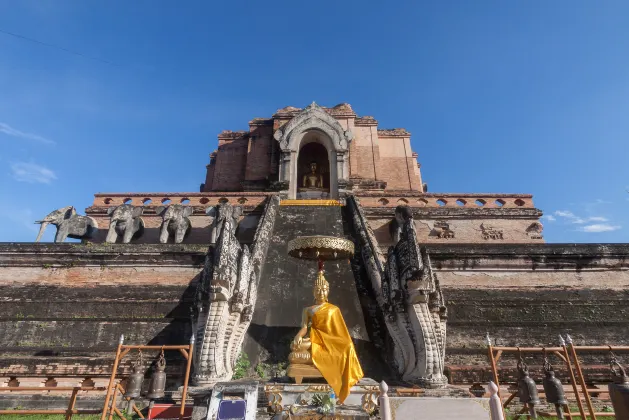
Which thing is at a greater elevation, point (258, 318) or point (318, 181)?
point (318, 181)

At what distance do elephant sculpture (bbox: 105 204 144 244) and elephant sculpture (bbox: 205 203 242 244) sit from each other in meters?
2.32

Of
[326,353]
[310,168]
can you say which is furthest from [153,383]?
[310,168]

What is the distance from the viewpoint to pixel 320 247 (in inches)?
242

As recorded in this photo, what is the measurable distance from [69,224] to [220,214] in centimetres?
503

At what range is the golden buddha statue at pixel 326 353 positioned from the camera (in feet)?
16.2

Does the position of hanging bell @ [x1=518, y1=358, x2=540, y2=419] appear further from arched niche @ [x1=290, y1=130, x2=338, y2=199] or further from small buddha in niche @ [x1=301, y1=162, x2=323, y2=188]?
small buddha in niche @ [x1=301, y1=162, x2=323, y2=188]

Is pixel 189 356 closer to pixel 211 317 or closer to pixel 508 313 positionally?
pixel 211 317

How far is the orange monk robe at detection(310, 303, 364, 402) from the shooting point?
489cm

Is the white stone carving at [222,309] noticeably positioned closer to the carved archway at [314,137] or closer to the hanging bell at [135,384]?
the hanging bell at [135,384]

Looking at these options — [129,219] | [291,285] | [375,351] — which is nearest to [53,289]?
[129,219]

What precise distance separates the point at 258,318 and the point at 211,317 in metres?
1.71

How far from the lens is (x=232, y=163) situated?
20.6 metres

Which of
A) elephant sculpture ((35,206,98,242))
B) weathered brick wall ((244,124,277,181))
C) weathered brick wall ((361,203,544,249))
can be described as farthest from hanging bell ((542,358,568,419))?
weathered brick wall ((244,124,277,181))

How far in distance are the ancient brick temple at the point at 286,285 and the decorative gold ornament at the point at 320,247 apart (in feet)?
3.76
